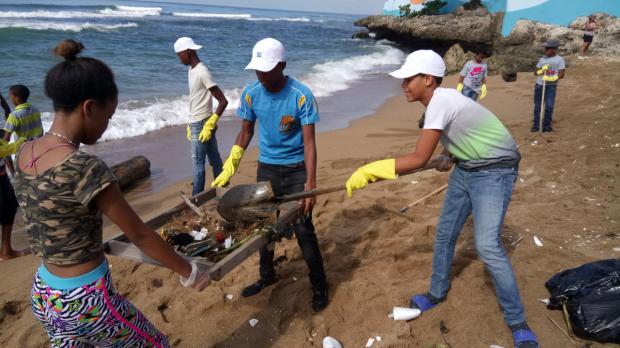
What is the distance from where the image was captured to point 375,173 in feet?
8.73

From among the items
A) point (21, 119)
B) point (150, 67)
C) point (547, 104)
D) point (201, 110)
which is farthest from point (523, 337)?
point (150, 67)

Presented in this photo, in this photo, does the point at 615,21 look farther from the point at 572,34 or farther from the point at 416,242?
the point at 416,242

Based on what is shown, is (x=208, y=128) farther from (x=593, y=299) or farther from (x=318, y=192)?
(x=593, y=299)

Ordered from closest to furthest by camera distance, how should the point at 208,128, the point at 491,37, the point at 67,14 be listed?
the point at 208,128 → the point at 491,37 → the point at 67,14

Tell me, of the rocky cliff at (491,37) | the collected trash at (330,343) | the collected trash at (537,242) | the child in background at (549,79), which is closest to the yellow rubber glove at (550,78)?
the child in background at (549,79)

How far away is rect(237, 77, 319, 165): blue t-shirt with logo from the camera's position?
2994mm

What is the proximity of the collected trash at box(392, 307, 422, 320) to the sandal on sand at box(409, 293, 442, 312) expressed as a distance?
0.04 metres

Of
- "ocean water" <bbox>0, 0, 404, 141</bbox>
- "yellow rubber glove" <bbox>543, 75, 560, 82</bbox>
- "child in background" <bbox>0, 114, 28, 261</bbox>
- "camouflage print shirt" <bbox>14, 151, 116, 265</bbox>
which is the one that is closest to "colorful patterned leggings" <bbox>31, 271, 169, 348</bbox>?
"camouflage print shirt" <bbox>14, 151, 116, 265</bbox>

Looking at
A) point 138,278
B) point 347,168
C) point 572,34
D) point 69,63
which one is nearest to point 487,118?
point 69,63

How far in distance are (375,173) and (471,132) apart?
24.5 inches

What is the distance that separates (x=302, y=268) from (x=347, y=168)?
2945 mm

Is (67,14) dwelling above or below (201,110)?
above

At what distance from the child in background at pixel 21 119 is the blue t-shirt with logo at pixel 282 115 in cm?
267

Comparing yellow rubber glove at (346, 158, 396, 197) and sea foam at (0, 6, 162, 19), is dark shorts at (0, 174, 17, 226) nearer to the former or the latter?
yellow rubber glove at (346, 158, 396, 197)
